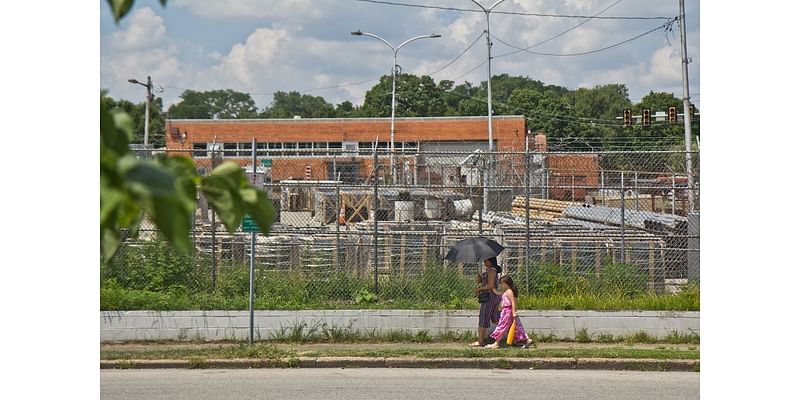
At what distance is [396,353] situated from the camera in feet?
44.2

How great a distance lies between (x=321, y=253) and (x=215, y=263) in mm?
1779

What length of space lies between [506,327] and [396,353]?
5.90ft

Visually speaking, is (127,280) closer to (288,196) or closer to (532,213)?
(288,196)

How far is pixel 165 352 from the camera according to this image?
13.8m

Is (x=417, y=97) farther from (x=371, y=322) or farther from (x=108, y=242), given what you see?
(x=108, y=242)

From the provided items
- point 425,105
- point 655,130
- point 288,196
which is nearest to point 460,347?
point 288,196

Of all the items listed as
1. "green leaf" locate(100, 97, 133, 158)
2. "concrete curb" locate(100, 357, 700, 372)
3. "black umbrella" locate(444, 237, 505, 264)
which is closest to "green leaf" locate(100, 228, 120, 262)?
"green leaf" locate(100, 97, 133, 158)

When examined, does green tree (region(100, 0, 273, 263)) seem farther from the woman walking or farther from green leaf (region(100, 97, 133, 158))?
the woman walking

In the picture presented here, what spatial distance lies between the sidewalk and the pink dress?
1.10 feet

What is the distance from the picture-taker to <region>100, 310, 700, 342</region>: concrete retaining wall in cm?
1484

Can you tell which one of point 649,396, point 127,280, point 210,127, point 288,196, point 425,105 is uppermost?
point 425,105

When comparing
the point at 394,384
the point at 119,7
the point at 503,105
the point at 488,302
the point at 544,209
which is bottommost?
the point at 394,384

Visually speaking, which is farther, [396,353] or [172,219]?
[396,353]

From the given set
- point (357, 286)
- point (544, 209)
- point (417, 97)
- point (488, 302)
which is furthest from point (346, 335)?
point (417, 97)
